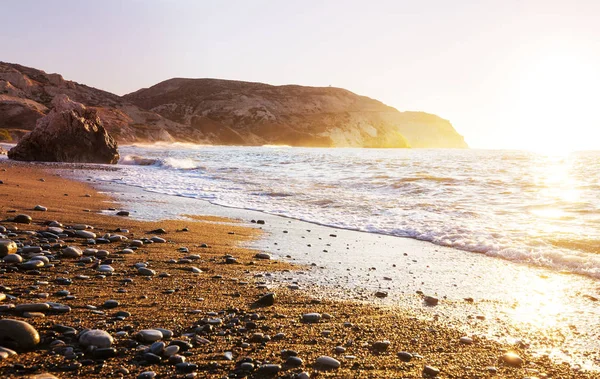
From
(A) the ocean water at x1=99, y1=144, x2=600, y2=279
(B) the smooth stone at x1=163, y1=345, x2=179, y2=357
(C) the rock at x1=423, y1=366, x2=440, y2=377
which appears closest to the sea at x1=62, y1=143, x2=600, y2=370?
(A) the ocean water at x1=99, y1=144, x2=600, y2=279

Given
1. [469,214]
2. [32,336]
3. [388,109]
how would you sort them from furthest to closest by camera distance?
[388,109]
[469,214]
[32,336]

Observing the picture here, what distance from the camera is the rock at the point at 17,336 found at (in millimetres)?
2535

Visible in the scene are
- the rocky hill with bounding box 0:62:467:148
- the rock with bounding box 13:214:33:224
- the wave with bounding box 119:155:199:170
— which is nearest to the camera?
the rock with bounding box 13:214:33:224

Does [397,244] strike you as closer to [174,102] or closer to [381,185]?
[381,185]

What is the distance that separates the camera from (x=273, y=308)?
3770 mm

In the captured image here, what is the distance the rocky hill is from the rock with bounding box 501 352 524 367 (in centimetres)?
6283

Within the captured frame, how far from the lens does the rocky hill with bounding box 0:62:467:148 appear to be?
7993 centimetres

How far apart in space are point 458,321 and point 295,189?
1092 centimetres

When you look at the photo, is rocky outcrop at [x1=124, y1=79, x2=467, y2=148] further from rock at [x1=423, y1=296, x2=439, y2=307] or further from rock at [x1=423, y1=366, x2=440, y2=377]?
rock at [x1=423, y1=366, x2=440, y2=377]

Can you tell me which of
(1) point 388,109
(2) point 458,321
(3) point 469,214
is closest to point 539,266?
(2) point 458,321

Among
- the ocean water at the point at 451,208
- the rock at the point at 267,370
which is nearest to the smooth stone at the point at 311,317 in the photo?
the rock at the point at 267,370

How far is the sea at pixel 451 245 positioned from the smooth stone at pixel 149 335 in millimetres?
1928

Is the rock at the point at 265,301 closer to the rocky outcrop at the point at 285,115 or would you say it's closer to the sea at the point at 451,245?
the sea at the point at 451,245

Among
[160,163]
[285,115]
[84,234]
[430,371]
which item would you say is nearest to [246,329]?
[430,371]
